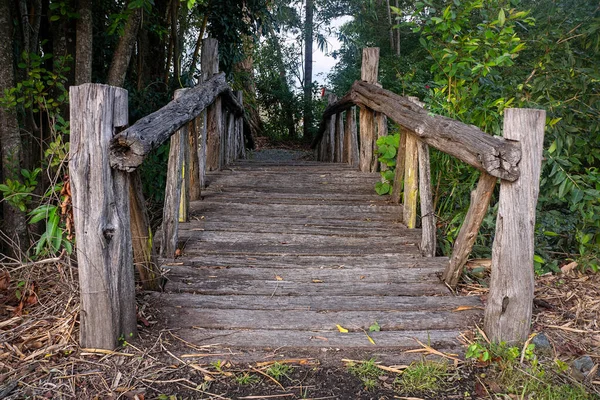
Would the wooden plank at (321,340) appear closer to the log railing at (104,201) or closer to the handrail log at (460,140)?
the log railing at (104,201)

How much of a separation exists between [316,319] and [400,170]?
2043 millimetres

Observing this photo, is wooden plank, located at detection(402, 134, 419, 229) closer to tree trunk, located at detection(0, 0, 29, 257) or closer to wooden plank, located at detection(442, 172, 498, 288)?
wooden plank, located at detection(442, 172, 498, 288)

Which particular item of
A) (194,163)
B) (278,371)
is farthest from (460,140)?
(194,163)

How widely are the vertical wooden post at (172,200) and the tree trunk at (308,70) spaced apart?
470 inches

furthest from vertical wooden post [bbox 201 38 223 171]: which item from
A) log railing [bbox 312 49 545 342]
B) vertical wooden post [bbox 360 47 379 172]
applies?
log railing [bbox 312 49 545 342]

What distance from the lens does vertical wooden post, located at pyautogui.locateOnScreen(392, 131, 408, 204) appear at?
4.34 m

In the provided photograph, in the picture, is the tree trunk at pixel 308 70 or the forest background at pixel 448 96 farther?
the tree trunk at pixel 308 70

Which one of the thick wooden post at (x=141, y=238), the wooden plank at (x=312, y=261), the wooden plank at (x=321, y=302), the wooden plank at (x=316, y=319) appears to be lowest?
the wooden plank at (x=316, y=319)

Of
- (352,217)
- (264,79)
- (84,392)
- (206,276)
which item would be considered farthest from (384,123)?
(264,79)

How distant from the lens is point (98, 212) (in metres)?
2.33

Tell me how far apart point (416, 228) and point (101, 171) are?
2.60 meters

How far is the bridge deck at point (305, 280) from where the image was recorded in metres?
2.64

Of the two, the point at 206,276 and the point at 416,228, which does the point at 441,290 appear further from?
the point at 206,276

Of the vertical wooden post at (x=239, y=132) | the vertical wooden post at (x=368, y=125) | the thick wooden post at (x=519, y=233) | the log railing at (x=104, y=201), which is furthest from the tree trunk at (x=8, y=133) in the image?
the vertical wooden post at (x=239, y=132)
